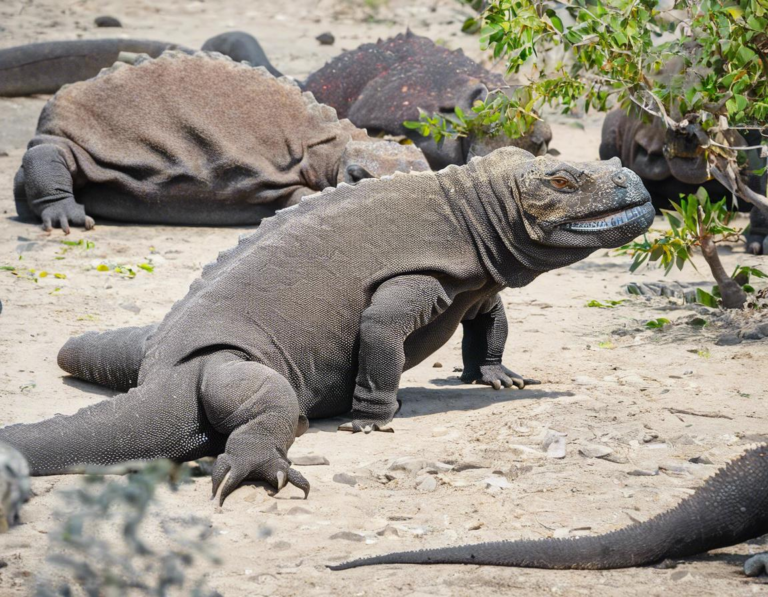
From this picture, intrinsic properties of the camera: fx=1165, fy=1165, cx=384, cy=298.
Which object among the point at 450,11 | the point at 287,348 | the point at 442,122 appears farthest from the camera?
the point at 450,11

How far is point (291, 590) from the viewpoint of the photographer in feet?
11.0

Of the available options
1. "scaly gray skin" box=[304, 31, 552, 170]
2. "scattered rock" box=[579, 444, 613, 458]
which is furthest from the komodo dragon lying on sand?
"scattered rock" box=[579, 444, 613, 458]

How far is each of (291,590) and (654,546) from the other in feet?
3.58

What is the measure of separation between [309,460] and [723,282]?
11.2 ft

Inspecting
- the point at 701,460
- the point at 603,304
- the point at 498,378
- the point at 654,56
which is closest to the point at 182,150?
the point at 603,304

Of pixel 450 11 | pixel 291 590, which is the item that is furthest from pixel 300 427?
pixel 450 11

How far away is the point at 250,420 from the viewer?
4477mm

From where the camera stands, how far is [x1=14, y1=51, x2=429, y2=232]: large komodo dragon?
356 inches

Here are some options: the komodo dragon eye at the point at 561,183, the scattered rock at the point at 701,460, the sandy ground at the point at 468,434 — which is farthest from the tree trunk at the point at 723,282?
the scattered rock at the point at 701,460

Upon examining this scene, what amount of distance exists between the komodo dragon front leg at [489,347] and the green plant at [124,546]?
215 cm

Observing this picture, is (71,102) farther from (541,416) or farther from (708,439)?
(708,439)

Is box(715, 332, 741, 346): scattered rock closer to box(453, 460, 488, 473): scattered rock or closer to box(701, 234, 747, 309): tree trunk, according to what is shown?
box(701, 234, 747, 309): tree trunk

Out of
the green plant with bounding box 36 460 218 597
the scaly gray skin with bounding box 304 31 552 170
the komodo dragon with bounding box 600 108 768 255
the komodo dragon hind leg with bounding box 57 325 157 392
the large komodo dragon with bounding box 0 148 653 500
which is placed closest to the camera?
the green plant with bounding box 36 460 218 597

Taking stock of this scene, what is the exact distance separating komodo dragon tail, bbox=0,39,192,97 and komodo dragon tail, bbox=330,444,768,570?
10.3 meters
